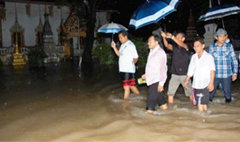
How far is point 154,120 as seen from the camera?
5.74 meters

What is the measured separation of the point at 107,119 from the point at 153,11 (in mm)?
2776

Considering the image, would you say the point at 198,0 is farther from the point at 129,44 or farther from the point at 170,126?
the point at 170,126

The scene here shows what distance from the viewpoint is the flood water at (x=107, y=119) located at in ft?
16.3

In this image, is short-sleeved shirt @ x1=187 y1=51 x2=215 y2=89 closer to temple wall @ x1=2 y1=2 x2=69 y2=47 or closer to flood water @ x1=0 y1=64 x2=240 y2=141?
flood water @ x1=0 y1=64 x2=240 y2=141

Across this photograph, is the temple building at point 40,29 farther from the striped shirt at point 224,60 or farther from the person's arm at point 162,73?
the person's arm at point 162,73

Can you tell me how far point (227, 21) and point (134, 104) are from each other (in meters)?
19.9

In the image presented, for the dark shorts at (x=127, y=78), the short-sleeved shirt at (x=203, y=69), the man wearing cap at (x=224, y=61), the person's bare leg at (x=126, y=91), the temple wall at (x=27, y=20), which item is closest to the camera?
the short-sleeved shirt at (x=203, y=69)

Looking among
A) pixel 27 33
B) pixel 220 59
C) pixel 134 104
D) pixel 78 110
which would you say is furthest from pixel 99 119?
pixel 27 33

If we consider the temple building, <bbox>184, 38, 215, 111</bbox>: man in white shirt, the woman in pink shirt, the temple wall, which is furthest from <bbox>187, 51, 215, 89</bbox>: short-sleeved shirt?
the temple wall

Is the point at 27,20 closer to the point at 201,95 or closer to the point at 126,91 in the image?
the point at 126,91

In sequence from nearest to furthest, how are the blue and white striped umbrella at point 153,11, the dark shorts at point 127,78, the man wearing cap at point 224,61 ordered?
the man wearing cap at point 224,61
the blue and white striped umbrella at point 153,11
the dark shorts at point 127,78

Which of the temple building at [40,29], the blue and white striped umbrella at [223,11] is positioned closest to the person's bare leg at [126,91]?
the blue and white striped umbrella at [223,11]

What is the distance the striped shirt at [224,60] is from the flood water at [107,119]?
0.77 metres

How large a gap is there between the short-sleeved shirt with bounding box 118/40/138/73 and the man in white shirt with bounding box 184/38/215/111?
171 centimetres
